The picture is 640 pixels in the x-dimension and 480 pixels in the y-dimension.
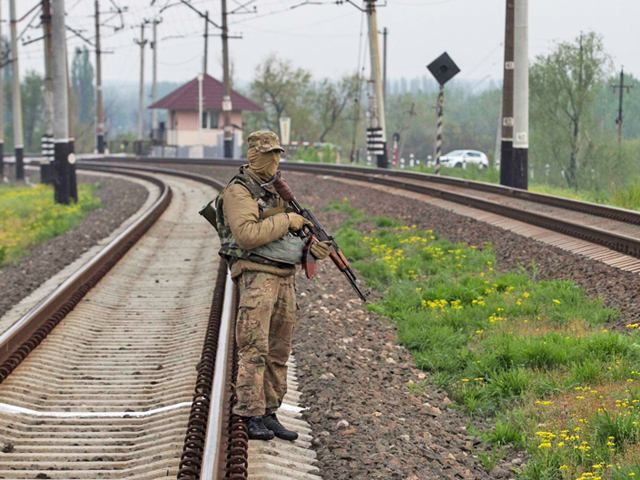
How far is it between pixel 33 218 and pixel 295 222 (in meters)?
22.5

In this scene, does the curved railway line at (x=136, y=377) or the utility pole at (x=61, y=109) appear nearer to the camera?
the curved railway line at (x=136, y=377)

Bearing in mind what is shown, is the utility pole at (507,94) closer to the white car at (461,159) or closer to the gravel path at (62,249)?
the gravel path at (62,249)

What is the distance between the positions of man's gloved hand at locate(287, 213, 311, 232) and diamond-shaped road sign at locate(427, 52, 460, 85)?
24925 mm

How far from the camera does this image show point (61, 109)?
2711 cm

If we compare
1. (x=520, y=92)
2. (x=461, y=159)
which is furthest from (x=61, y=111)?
Answer: (x=461, y=159)

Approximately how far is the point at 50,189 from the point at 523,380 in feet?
107

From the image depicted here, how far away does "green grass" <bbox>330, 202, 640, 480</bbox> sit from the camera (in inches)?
262

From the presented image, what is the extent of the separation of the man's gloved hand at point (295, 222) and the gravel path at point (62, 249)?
A: 21.5 ft

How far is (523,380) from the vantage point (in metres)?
8.21

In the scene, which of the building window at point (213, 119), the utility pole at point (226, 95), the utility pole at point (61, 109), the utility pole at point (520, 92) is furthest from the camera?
the building window at point (213, 119)

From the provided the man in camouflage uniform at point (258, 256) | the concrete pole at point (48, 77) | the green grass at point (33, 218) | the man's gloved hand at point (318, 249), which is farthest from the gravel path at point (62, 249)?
the man's gloved hand at point (318, 249)

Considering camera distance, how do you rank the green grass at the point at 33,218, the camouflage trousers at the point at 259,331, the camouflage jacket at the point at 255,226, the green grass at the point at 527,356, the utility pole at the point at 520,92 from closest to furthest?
the camouflage jacket at the point at 255,226 → the camouflage trousers at the point at 259,331 → the green grass at the point at 527,356 → the green grass at the point at 33,218 → the utility pole at the point at 520,92

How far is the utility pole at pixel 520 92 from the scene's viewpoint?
2622cm

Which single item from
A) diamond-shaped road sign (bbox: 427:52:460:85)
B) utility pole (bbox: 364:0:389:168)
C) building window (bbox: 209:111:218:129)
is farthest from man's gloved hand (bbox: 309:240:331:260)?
building window (bbox: 209:111:218:129)
